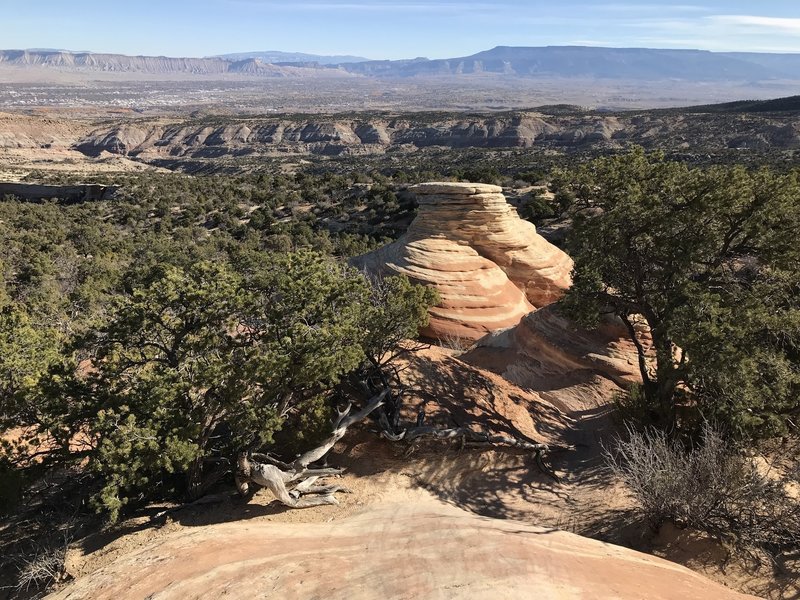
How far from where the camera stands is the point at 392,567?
27.9ft

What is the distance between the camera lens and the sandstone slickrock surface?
7539 mm

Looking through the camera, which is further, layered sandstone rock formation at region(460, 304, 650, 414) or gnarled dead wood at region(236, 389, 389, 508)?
layered sandstone rock formation at region(460, 304, 650, 414)

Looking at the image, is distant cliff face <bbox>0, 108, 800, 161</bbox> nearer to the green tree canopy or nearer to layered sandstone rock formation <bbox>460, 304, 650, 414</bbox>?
layered sandstone rock formation <bbox>460, 304, 650, 414</bbox>

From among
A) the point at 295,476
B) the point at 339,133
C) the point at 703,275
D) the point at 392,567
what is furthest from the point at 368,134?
the point at 392,567

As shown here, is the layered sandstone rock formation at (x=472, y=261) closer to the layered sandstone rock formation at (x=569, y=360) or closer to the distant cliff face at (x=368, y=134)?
the layered sandstone rock formation at (x=569, y=360)

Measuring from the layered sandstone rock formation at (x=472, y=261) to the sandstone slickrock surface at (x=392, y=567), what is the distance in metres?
14.8

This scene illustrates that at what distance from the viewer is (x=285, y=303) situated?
11602 mm

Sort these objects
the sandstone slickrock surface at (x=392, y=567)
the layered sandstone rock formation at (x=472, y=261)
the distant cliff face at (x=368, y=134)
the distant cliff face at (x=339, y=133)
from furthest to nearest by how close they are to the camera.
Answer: the distant cliff face at (x=368, y=134) < the distant cliff face at (x=339, y=133) < the layered sandstone rock formation at (x=472, y=261) < the sandstone slickrock surface at (x=392, y=567)

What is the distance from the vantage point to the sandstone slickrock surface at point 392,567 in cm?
754

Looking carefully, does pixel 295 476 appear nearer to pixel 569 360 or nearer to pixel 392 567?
pixel 392 567

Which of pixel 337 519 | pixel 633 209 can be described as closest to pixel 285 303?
pixel 337 519

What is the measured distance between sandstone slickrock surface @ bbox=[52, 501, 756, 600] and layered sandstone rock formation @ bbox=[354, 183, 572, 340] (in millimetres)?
14776

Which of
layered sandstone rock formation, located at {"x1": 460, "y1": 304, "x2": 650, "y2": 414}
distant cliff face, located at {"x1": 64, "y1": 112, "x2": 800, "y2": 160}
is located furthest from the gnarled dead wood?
distant cliff face, located at {"x1": 64, "y1": 112, "x2": 800, "y2": 160}

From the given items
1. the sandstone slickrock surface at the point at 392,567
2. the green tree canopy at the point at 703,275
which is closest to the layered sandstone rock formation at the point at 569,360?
the green tree canopy at the point at 703,275
